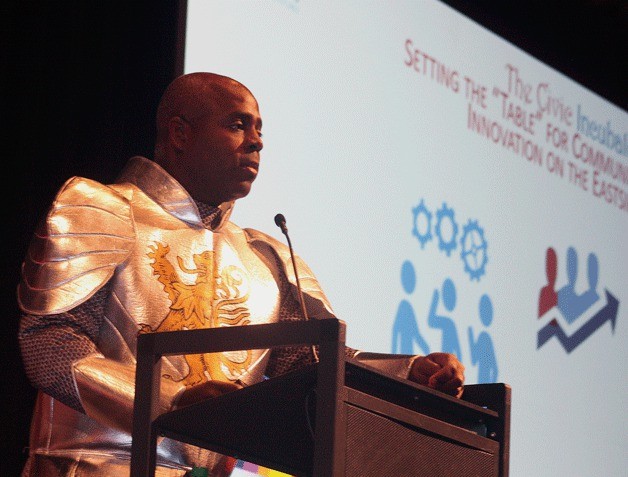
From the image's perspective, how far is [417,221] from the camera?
3697 mm

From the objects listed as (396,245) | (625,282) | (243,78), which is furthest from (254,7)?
(625,282)

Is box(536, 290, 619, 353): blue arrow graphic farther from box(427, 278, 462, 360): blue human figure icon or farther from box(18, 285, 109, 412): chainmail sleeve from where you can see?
box(18, 285, 109, 412): chainmail sleeve

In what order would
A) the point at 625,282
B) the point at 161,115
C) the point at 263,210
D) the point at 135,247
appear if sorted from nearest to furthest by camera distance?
the point at 135,247 → the point at 161,115 → the point at 263,210 → the point at 625,282

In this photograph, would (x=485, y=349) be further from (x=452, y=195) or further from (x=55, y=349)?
(x=55, y=349)

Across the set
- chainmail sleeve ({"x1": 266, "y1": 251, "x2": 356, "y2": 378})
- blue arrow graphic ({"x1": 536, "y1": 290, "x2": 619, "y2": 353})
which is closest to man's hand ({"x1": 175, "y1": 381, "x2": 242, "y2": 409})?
chainmail sleeve ({"x1": 266, "y1": 251, "x2": 356, "y2": 378})

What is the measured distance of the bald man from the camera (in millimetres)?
2125

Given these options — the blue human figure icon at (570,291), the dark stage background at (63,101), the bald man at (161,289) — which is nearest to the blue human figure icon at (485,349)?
the blue human figure icon at (570,291)

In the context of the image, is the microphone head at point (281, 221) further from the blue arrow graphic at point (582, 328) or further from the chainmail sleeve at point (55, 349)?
the blue arrow graphic at point (582, 328)

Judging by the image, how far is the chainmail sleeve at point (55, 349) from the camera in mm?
2100

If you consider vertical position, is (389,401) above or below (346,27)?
below

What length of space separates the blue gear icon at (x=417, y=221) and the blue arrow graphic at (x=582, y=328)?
2.02 ft

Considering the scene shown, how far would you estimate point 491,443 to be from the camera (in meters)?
2.04

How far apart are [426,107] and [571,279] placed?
878mm

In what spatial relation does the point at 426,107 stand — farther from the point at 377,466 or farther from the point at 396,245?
the point at 377,466
